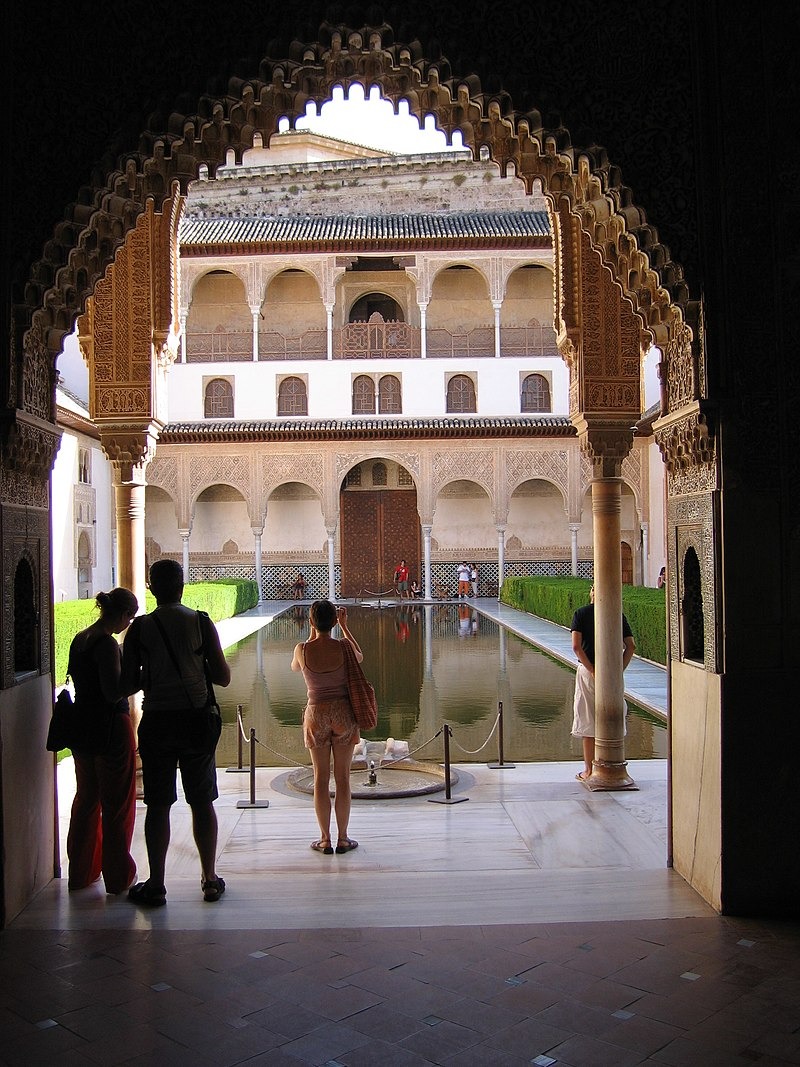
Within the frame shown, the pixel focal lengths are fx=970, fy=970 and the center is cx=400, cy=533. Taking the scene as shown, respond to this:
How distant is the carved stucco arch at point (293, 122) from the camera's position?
4.11m

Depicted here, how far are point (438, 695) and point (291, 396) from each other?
17.6 meters

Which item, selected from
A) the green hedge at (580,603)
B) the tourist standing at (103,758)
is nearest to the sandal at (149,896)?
the tourist standing at (103,758)

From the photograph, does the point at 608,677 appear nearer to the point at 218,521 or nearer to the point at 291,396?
the point at 291,396

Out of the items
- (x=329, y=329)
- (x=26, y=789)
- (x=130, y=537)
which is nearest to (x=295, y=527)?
(x=329, y=329)

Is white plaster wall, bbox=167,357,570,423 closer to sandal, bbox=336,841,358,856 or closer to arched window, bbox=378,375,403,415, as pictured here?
arched window, bbox=378,375,403,415

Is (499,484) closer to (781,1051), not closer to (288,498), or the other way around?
(288,498)

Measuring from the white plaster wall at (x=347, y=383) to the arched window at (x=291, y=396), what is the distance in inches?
16.3

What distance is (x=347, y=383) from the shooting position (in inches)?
1065

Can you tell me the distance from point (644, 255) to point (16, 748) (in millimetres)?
3401

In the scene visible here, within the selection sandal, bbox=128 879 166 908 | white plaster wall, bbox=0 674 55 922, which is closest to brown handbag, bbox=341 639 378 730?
sandal, bbox=128 879 166 908

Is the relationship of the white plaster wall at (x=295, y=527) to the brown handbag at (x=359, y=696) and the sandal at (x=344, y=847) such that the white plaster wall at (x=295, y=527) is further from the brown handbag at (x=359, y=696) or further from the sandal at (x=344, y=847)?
the brown handbag at (x=359, y=696)

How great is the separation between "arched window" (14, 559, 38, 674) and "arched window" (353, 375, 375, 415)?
76.4ft

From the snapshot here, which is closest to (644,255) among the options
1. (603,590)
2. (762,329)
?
(762,329)

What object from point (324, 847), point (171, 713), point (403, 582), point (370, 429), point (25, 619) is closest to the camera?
point (171, 713)
